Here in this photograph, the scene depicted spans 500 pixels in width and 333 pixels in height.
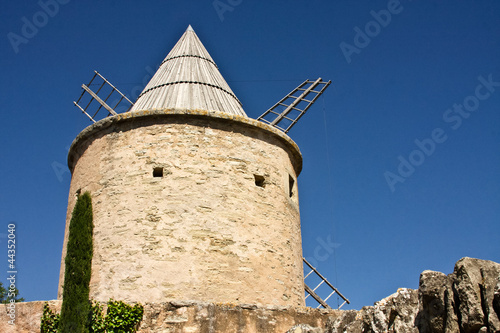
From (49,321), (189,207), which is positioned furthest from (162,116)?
(49,321)

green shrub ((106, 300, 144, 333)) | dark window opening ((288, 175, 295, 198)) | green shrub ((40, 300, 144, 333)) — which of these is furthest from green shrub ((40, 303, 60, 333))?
dark window opening ((288, 175, 295, 198))

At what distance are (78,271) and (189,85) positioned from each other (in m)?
4.55

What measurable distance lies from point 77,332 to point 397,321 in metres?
4.56

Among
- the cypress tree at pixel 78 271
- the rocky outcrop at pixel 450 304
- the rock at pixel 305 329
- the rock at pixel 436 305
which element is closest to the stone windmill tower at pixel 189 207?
the cypress tree at pixel 78 271

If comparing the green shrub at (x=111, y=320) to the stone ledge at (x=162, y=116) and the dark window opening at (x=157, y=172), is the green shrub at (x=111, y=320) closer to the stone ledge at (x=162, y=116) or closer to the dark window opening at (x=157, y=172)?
the dark window opening at (x=157, y=172)

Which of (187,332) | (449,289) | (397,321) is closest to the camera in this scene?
(449,289)

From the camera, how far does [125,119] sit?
9.21 meters

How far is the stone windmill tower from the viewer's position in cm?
802

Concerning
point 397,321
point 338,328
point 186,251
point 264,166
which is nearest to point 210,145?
point 264,166

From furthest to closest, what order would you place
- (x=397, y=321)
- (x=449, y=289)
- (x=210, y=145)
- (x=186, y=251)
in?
(x=210, y=145)
(x=186, y=251)
(x=397, y=321)
(x=449, y=289)

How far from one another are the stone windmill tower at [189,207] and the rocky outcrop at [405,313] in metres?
0.72

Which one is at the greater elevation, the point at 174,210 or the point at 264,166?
the point at 264,166

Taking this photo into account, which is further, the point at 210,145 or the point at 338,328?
the point at 210,145

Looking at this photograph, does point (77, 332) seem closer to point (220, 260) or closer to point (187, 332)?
point (187, 332)
